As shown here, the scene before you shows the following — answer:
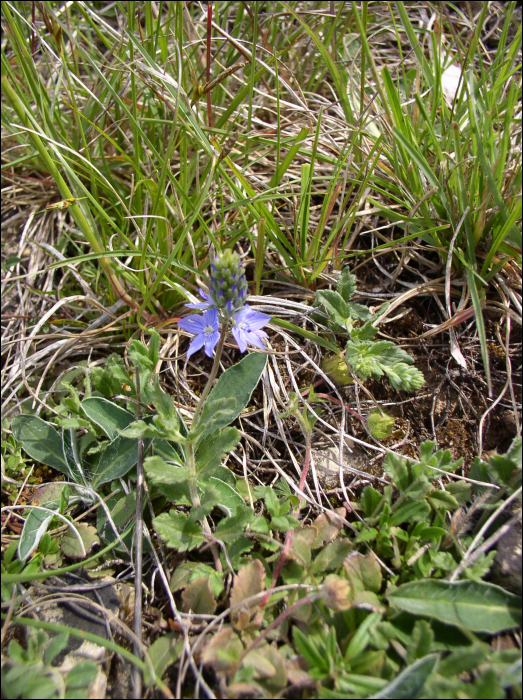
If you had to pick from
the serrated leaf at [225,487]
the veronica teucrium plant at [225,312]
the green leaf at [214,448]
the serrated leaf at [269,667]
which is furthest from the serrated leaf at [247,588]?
the veronica teucrium plant at [225,312]

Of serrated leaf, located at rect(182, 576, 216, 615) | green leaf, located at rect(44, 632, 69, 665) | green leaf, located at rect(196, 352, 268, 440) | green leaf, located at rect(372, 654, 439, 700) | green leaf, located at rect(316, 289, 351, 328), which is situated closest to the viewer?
green leaf, located at rect(372, 654, 439, 700)

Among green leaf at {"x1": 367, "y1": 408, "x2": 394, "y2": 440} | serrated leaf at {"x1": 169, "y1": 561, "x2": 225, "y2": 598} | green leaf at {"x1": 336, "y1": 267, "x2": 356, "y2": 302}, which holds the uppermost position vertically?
green leaf at {"x1": 336, "y1": 267, "x2": 356, "y2": 302}

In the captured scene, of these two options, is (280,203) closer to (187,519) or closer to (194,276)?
(194,276)

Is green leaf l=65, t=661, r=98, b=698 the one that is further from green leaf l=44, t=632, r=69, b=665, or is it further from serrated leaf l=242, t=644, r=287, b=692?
serrated leaf l=242, t=644, r=287, b=692

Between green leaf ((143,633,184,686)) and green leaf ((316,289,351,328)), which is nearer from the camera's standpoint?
green leaf ((143,633,184,686))

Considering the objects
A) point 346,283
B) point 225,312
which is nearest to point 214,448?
point 225,312

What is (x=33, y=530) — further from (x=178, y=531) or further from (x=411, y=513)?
(x=411, y=513)

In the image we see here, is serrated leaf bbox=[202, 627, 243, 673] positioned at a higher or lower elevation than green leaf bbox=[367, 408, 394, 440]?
lower

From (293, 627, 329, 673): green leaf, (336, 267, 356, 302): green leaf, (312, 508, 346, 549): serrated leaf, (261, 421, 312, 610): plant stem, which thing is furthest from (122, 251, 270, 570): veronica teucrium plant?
(336, 267, 356, 302): green leaf
